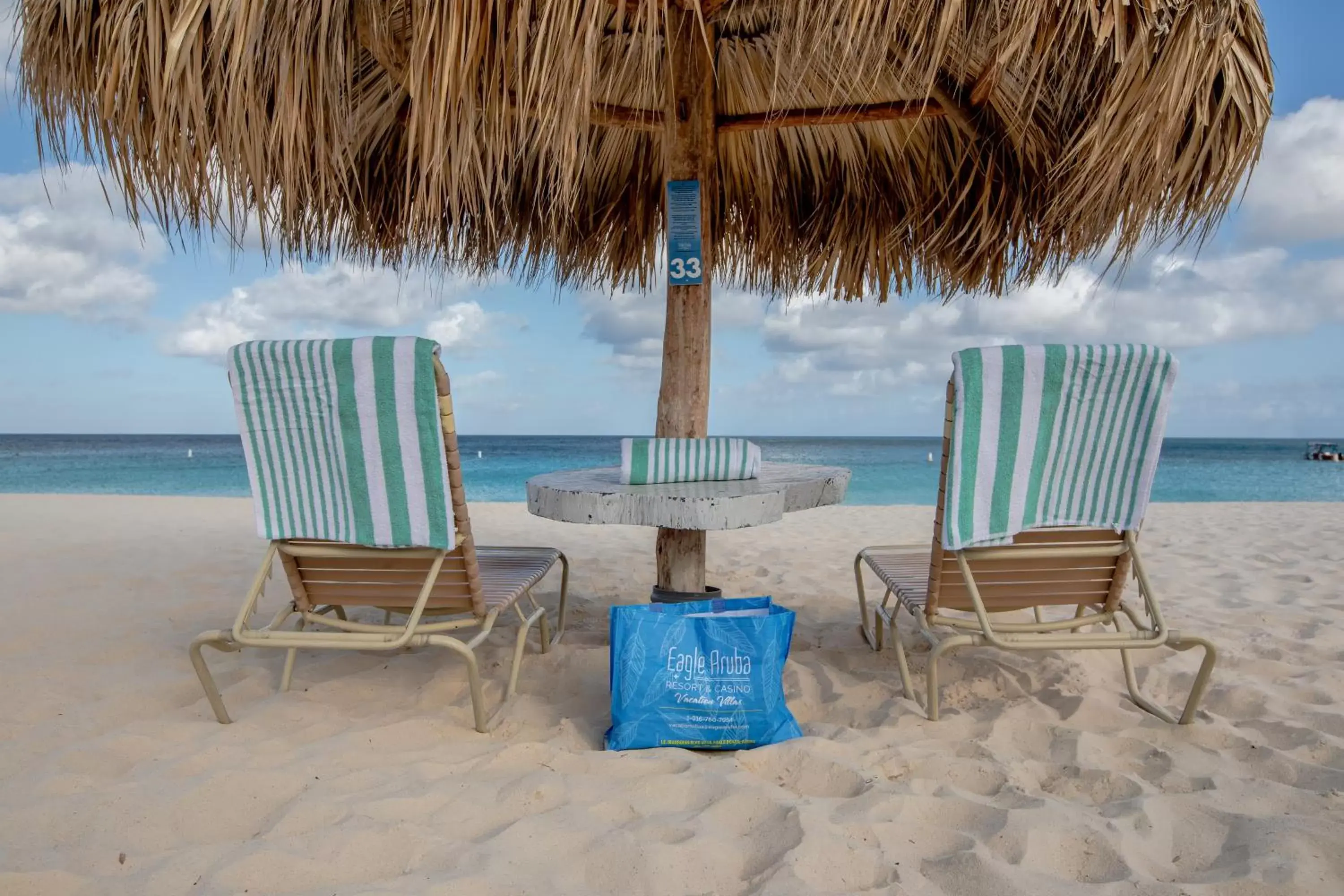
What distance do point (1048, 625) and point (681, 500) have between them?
1022mm

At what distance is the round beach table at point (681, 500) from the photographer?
2.11 m

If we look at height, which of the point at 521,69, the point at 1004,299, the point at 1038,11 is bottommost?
the point at 1004,299

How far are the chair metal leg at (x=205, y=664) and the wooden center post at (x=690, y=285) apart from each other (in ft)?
4.84

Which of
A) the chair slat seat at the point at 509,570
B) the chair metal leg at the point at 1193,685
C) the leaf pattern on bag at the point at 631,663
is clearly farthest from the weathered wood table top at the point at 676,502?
the chair metal leg at the point at 1193,685

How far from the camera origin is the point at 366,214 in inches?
140

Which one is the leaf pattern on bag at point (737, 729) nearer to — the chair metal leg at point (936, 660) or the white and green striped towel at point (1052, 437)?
the chair metal leg at point (936, 660)

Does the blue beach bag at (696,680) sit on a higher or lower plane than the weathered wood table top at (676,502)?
lower

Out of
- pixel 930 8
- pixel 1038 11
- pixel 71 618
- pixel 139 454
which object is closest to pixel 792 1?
pixel 930 8

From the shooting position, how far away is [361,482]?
6.33 feet

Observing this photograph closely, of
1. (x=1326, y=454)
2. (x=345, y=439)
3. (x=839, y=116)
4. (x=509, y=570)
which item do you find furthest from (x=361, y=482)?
(x=1326, y=454)

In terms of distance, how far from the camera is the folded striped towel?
240 cm

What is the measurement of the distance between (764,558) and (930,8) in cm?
302

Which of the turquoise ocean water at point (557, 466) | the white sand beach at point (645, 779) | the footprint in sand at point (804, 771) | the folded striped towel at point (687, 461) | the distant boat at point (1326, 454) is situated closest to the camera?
the white sand beach at point (645, 779)

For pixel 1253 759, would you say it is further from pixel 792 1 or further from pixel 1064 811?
pixel 792 1
